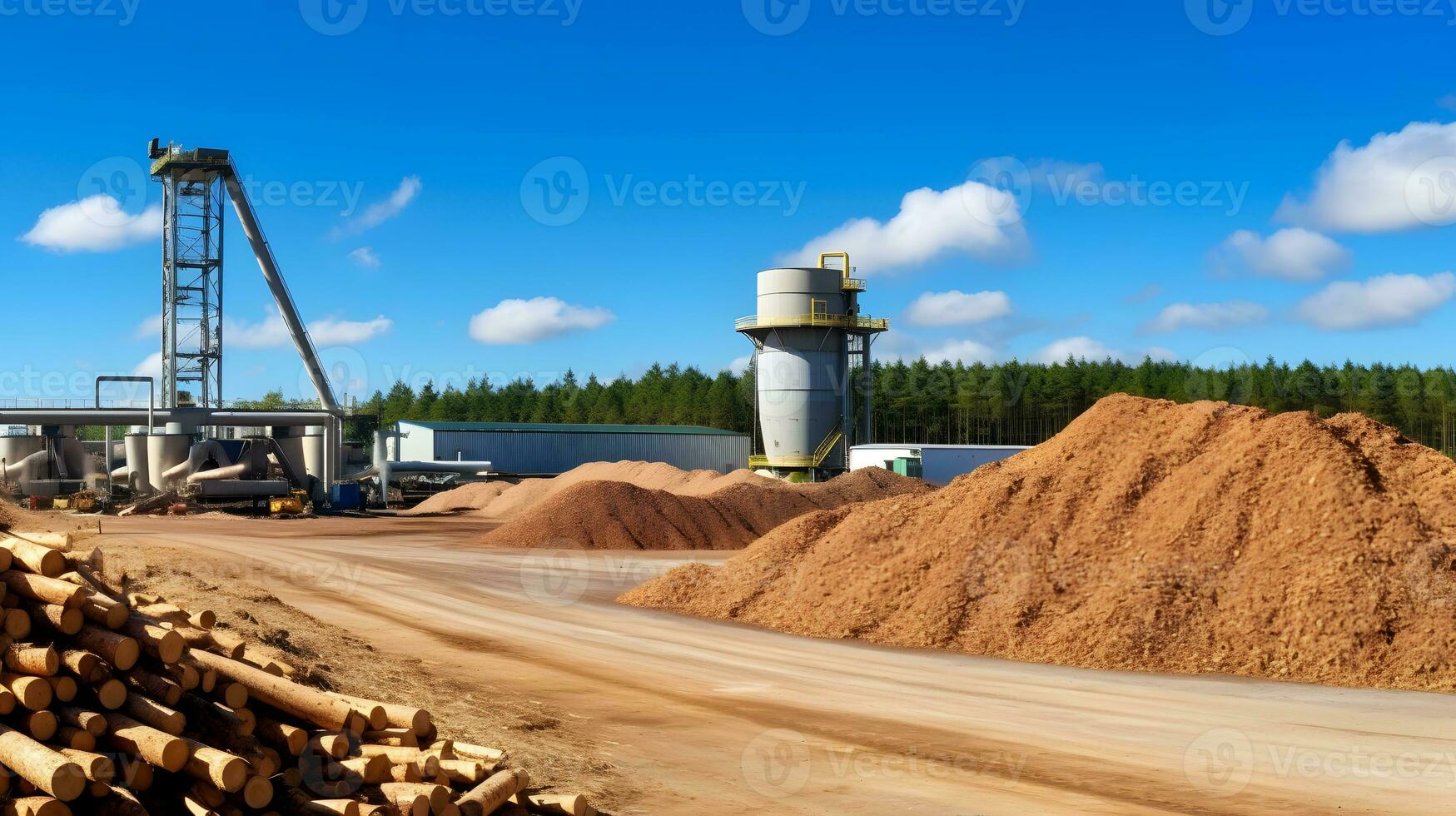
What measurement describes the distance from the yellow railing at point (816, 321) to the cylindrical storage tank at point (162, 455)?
28.2 meters

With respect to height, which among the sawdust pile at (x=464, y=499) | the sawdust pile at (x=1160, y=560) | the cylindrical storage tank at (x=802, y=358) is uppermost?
the cylindrical storage tank at (x=802, y=358)

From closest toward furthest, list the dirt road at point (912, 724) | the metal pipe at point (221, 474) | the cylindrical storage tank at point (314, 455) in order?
the dirt road at point (912, 724)
the metal pipe at point (221, 474)
the cylindrical storage tank at point (314, 455)

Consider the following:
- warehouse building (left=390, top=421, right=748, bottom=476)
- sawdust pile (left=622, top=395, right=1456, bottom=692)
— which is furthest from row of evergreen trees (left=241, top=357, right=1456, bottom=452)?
sawdust pile (left=622, top=395, right=1456, bottom=692)

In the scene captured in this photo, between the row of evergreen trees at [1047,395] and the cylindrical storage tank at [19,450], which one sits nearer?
the cylindrical storage tank at [19,450]

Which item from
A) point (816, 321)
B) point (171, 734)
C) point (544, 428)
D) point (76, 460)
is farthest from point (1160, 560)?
point (76, 460)

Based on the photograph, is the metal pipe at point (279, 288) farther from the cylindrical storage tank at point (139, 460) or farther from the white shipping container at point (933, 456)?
the white shipping container at point (933, 456)

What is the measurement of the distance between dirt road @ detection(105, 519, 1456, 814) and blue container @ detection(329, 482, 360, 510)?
1299 inches

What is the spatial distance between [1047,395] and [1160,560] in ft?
302

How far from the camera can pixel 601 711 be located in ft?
42.9

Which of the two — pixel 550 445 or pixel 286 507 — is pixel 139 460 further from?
pixel 550 445

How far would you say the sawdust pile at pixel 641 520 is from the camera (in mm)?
37000

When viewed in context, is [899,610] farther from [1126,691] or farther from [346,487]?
[346,487]

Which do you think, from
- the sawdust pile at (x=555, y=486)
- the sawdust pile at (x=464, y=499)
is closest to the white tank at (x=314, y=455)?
the sawdust pile at (x=464, y=499)

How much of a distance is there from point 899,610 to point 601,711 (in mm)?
7862
